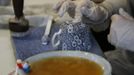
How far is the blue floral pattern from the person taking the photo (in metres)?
0.78

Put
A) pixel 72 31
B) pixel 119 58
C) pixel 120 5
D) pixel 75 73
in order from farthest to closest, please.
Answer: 1. pixel 120 5
2. pixel 119 58
3. pixel 72 31
4. pixel 75 73

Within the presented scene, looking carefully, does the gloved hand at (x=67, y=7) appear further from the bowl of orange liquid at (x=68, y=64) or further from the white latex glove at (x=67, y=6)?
the bowl of orange liquid at (x=68, y=64)

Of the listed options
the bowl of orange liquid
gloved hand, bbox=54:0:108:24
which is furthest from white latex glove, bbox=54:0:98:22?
the bowl of orange liquid

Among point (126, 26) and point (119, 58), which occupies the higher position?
point (126, 26)

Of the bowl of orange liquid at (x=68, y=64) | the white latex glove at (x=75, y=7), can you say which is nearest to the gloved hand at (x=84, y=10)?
the white latex glove at (x=75, y=7)

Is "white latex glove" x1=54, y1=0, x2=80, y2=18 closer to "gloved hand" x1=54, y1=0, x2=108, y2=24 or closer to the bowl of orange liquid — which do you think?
"gloved hand" x1=54, y1=0, x2=108, y2=24

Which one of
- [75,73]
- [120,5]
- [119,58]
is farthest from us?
[120,5]

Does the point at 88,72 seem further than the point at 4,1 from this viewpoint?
No

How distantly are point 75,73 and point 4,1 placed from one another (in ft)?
2.11

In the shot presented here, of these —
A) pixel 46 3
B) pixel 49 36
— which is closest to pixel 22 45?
pixel 49 36

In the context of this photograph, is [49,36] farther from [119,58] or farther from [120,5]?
[120,5]

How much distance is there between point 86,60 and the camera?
70 cm

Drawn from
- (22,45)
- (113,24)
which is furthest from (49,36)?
(113,24)

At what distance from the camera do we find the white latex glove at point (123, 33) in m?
0.82
